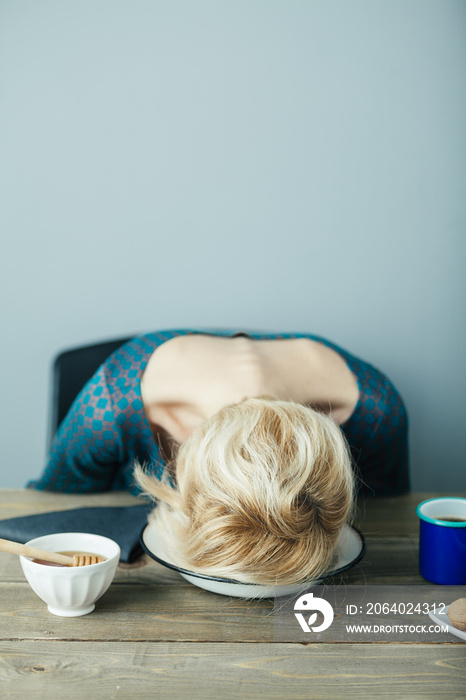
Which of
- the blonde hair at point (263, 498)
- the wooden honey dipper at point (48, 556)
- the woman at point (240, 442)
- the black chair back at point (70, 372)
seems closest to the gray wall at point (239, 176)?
the black chair back at point (70, 372)

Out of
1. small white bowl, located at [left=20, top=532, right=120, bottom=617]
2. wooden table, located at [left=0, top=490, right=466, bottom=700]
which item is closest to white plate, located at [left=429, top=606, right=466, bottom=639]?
wooden table, located at [left=0, top=490, right=466, bottom=700]

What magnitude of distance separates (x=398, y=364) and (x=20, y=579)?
4.59ft

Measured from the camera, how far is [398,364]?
1.91 m

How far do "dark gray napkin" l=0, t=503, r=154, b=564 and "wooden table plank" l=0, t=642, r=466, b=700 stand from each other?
23cm

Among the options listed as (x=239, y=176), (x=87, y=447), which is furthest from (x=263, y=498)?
(x=239, y=176)

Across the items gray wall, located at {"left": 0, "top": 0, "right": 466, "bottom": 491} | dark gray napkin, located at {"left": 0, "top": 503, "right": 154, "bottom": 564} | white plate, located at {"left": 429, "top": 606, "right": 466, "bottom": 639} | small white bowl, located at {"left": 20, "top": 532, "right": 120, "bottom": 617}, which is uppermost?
gray wall, located at {"left": 0, "top": 0, "right": 466, "bottom": 491}

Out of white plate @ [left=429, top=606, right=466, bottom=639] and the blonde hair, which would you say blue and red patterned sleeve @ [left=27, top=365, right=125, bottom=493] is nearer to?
the blonde hair

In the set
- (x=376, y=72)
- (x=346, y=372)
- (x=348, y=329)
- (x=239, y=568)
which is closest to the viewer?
(x=239, y=568)

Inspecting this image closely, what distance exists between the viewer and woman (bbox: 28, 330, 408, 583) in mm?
717

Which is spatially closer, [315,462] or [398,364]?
[315,462]

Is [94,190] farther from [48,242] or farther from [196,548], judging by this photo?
[196,548]

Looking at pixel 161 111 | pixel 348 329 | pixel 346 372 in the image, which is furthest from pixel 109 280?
pixel 346 372

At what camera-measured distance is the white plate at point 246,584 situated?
0.72m

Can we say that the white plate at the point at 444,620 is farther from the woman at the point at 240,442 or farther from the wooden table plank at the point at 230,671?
the woman at the point at 240,442
